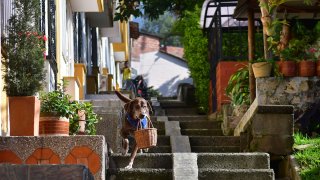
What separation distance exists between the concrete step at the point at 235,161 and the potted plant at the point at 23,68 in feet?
8.12

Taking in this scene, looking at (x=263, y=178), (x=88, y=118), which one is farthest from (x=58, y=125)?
(x=263, y=178)

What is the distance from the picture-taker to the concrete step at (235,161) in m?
10.7

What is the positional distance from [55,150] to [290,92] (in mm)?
5855

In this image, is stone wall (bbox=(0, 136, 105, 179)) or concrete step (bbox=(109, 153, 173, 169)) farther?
concrete step (bbox=(109, 153, 173, 169))

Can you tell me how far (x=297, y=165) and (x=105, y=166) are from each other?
2.71 m

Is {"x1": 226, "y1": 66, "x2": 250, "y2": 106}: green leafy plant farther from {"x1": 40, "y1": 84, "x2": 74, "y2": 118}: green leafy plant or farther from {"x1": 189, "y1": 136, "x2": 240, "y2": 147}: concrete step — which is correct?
{"x1": 40, "y1": 84, "x2": 74, "y2": 118}: green leafy plant

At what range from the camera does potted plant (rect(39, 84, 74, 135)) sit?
31.7ft

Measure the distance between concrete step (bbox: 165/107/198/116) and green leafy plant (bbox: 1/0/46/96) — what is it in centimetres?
1292

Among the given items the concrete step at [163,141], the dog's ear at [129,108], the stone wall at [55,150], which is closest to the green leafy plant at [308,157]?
the dog's ear at [129,108]

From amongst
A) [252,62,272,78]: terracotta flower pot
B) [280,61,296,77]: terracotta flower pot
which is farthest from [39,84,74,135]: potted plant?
[280,61,296,77]: terracotta flower pot

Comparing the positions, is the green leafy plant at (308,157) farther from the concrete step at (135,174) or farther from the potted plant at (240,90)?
the potted plant at (240,90)

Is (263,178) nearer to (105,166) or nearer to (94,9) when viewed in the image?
(105,166)

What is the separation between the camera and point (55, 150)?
9.12 meters

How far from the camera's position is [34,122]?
353 inches
